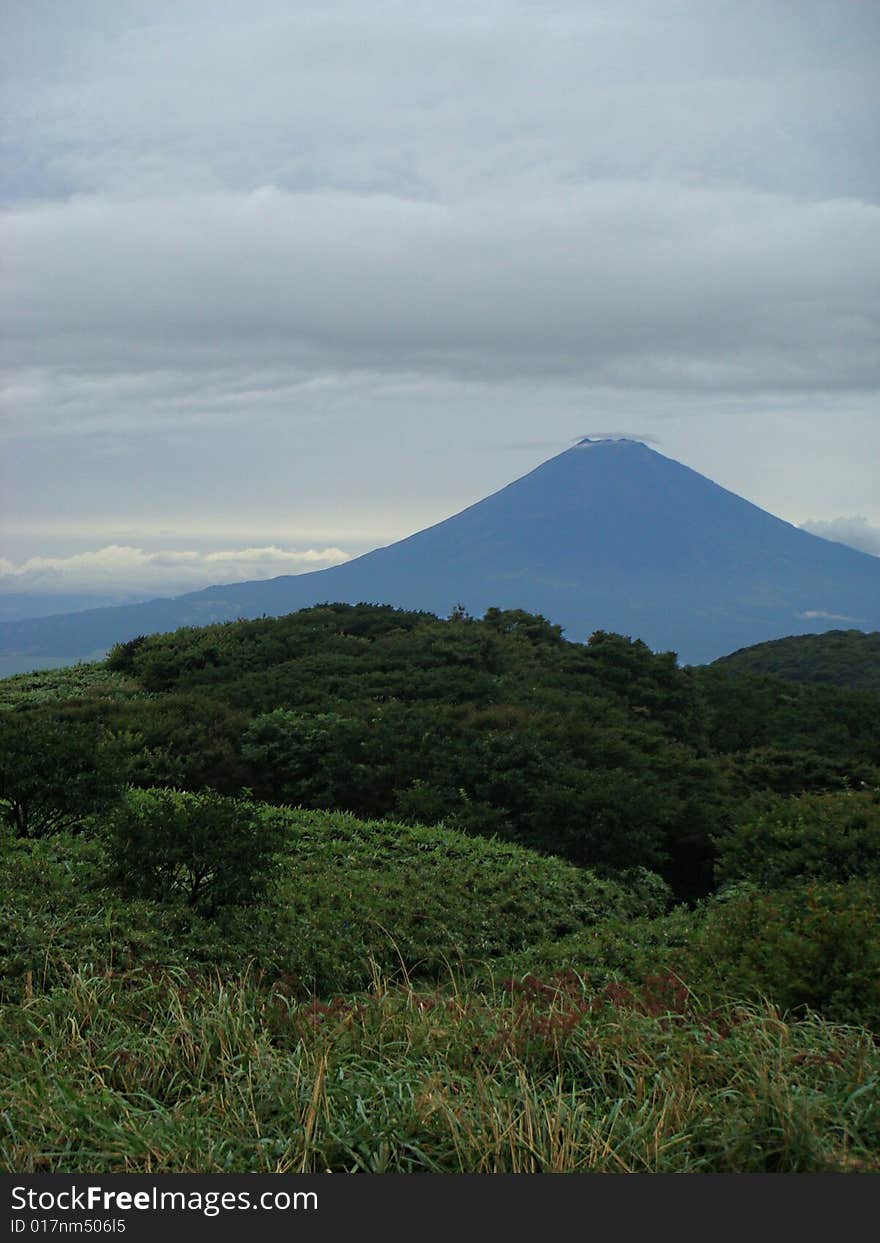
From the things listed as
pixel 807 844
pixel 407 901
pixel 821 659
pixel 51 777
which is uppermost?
pixel 51 777

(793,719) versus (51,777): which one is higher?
(51,777)

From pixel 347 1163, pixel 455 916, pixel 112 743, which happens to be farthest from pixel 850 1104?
pixel 112 743

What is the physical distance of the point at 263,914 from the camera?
272 inches

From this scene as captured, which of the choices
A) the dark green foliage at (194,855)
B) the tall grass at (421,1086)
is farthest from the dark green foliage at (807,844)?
the dark green foliage at (194,855)

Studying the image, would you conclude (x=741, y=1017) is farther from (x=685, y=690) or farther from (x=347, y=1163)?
(x=685, y=690)

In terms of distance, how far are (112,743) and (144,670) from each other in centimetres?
640

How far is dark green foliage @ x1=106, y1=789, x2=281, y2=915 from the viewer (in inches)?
262

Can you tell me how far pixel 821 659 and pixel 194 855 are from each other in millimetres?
37345

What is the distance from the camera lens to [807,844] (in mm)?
9516

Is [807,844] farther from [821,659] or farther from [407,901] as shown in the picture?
[821,659]

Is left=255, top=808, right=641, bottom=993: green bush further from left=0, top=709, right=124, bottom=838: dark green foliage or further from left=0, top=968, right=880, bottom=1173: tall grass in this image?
left=0, top=709, right=124, bottom=838: dark green foliage

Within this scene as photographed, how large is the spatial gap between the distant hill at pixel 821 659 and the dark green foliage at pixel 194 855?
29.3 m

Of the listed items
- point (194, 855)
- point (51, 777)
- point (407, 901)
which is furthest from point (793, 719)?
point (194, 855)

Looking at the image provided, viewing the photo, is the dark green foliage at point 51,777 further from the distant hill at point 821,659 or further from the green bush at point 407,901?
the distant hill at point 821,659
